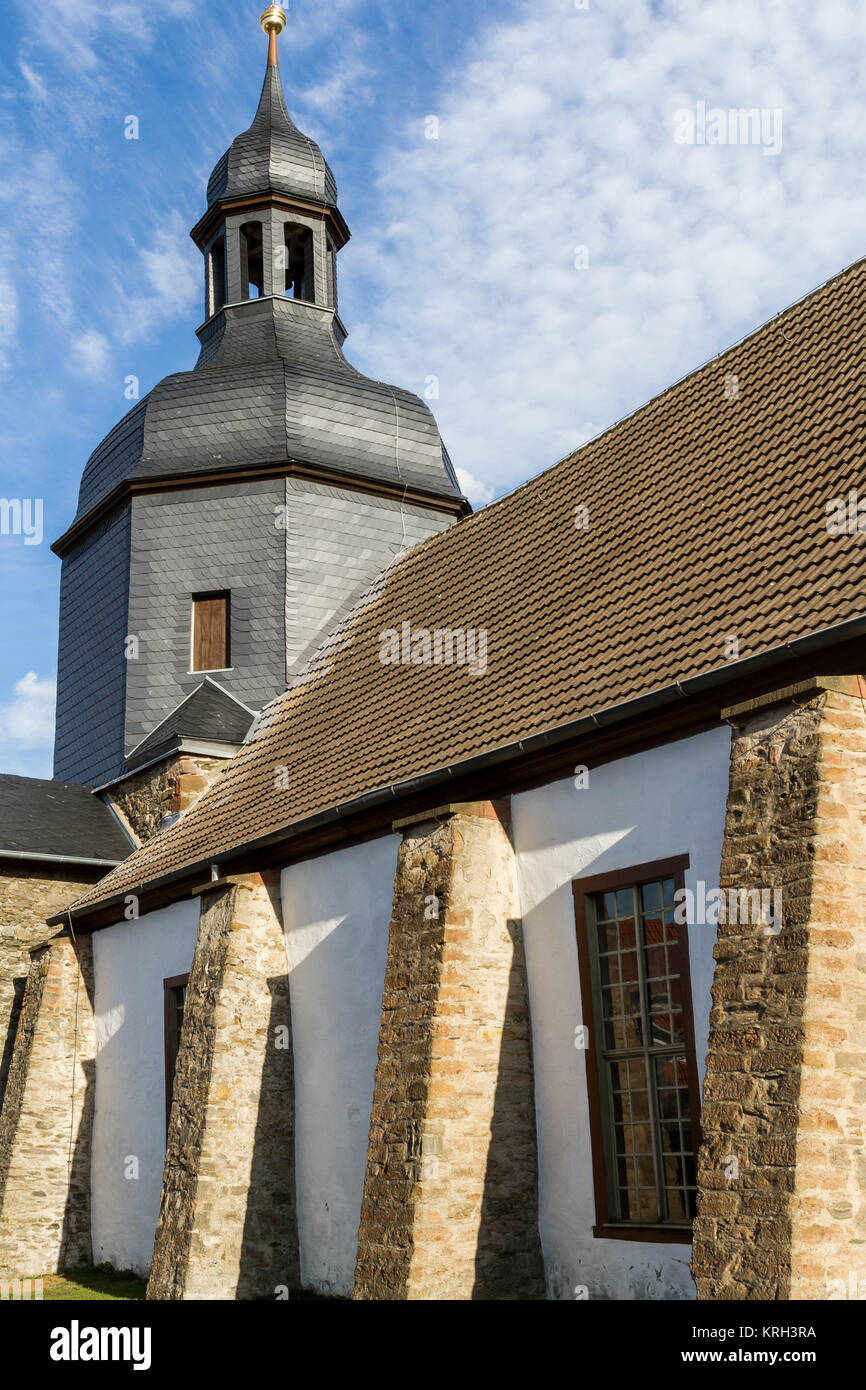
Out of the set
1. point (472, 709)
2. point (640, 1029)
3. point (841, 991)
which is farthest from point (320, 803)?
point (841, 991)

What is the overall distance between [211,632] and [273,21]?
47.9ft

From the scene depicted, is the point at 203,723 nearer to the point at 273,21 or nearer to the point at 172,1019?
the point at 172,1019

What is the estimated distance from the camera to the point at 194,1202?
11156 mm

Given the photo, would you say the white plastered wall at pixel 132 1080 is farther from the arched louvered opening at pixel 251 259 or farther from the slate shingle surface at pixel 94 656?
the arched louvered opening at pixel 251 259

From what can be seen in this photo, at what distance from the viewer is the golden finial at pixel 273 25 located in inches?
1048

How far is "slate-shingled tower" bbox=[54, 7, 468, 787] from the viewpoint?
62.7 ft

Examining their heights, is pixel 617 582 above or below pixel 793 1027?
above

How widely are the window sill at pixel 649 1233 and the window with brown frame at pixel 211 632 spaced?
38.7ft

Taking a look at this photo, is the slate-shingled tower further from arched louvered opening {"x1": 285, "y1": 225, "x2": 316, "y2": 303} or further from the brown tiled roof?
the brown tiled roof

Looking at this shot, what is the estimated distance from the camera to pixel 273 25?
26875mm

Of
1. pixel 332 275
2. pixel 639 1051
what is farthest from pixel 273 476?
pixel 639 1051

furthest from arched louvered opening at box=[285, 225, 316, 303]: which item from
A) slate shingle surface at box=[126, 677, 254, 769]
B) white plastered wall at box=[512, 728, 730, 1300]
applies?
white plastered wall at box=[512, 728, 730, 1300]
